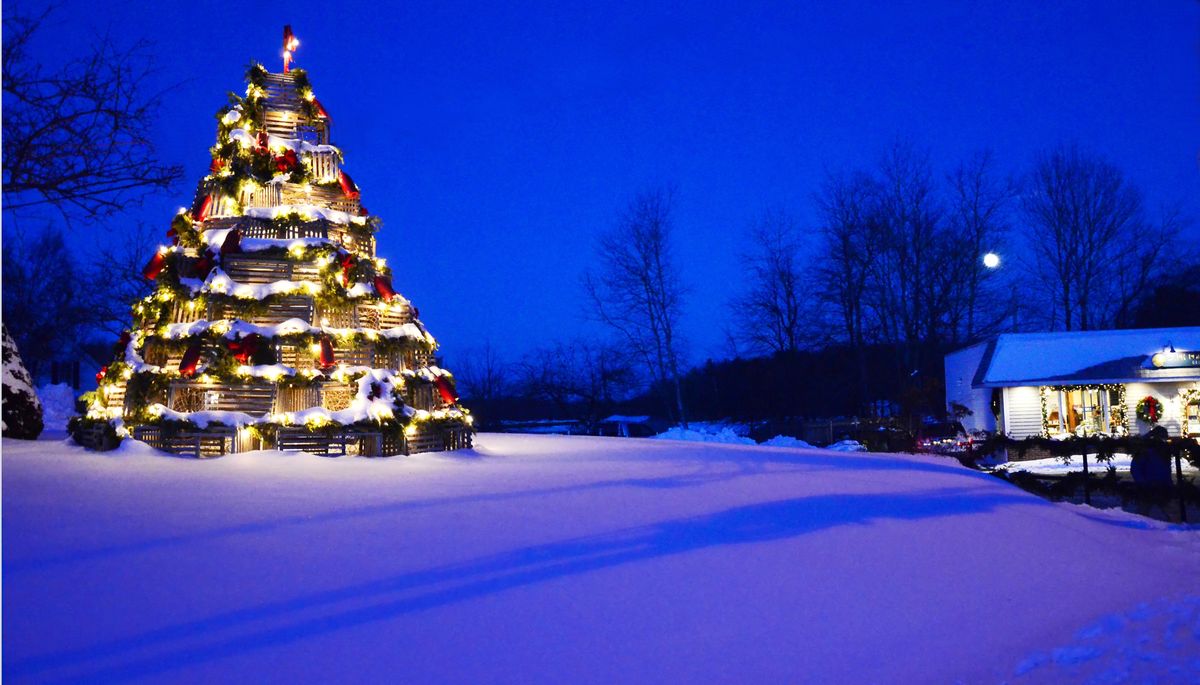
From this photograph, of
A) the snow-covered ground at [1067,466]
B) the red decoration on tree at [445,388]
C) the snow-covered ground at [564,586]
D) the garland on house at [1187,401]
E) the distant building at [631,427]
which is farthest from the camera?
the distant building at [631,427]

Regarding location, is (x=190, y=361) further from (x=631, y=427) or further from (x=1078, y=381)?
(x=1078, y=381)

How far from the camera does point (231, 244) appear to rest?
44.5 ft

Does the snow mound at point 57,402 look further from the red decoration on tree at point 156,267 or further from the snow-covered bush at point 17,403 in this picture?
the red decoration on tree at point 156,267

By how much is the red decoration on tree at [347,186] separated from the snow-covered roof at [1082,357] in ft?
77.8

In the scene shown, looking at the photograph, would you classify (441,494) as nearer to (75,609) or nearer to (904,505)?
(75,609)

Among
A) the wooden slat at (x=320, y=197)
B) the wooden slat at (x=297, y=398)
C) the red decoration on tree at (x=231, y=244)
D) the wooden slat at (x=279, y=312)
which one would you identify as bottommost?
the wooden slat at (x=297, y=398)

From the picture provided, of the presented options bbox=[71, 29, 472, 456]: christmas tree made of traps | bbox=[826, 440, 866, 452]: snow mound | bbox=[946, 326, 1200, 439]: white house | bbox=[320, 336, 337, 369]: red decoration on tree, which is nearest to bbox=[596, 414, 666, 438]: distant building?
bbox=[826, 440, 866, 452]: snow mound

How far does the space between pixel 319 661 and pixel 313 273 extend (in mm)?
10620

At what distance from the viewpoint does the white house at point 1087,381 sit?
93.5 feet

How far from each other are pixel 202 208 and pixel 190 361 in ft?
10.4

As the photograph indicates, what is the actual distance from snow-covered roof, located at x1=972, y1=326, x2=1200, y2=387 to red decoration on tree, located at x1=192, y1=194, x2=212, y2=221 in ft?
85.6

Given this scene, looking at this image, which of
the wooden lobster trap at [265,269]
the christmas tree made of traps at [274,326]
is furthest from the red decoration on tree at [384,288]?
the wooden lobster trap at [265,269]

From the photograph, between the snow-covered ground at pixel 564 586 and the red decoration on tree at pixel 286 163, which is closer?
the snow-covered ground at pixel 564 586

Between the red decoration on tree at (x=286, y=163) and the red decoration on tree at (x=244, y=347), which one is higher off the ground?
the red decoration on tree at (x=286, y=163)
